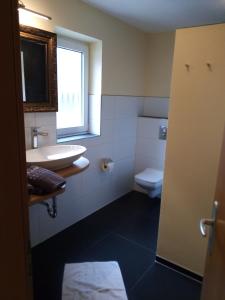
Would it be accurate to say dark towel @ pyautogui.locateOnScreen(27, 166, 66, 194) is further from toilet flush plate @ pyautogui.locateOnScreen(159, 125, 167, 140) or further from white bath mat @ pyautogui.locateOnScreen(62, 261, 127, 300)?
toilet flush plate @ pyautogui.locateOnScreen(159, 125, 167, 140)

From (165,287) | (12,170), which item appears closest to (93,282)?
(165,287)

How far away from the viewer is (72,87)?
8.04 ft

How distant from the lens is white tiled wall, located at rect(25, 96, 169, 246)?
2100mm

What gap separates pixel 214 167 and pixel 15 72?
1436mm

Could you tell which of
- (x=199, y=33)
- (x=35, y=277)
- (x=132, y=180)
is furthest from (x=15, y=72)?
(x=132, y=180)

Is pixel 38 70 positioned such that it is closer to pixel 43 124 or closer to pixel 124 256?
pixel 43 124

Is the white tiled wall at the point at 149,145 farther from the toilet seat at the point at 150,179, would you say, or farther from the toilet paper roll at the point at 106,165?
the toilet paper roll at the point at 106,165

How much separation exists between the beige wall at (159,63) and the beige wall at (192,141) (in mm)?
1500

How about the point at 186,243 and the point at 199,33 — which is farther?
the point at 186,243

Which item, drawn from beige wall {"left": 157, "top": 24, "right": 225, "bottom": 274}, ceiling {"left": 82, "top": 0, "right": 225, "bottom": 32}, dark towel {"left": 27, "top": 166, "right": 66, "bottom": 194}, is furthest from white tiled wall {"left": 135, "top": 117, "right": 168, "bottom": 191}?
dark towel {"left": 27, "top": 166, "right": 66, "bottom": 194}

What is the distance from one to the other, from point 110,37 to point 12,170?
235cm

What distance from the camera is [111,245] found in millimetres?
2197

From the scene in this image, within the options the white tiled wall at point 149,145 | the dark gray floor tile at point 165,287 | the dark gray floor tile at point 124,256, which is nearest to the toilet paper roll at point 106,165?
the white tiled wall at point 149,145

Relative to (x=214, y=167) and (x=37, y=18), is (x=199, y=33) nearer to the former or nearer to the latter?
(x=214, y=167)
